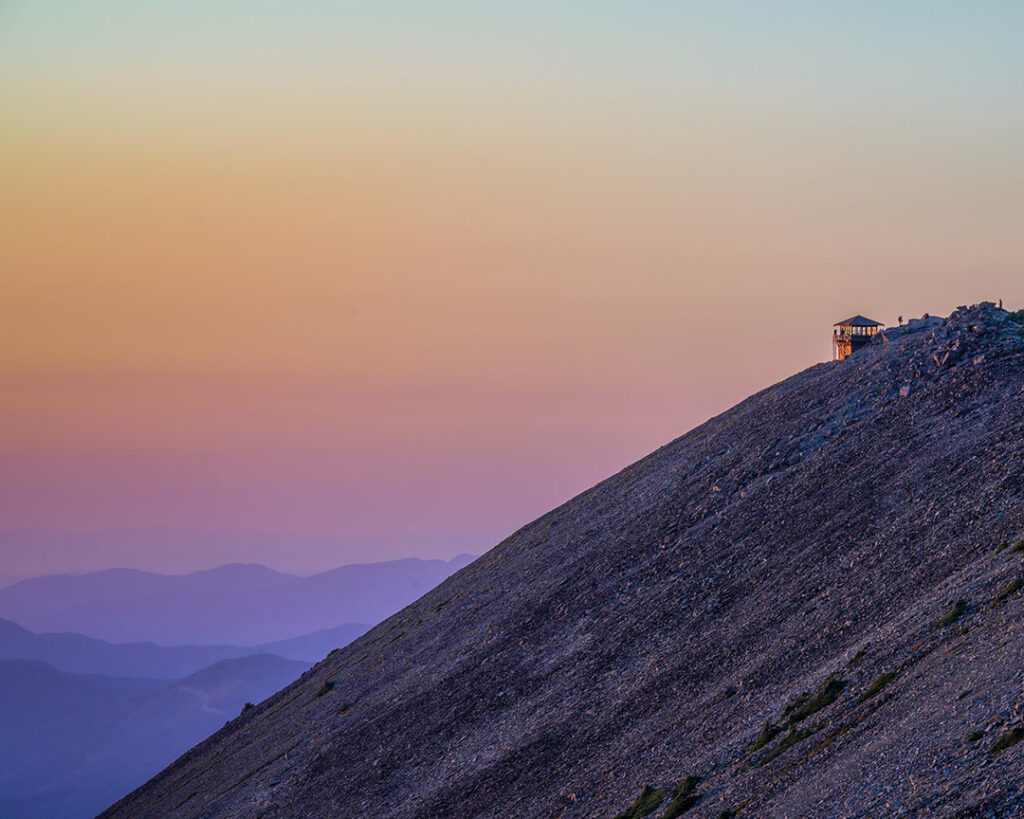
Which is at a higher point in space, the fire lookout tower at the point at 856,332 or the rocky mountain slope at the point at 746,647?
the fire lookout tower at the point at 856,332

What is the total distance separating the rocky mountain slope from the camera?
39.0 meters

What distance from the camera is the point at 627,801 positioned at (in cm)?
4628

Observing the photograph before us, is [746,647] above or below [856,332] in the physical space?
below

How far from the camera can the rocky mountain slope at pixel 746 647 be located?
39.0m

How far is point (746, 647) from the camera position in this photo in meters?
55.4

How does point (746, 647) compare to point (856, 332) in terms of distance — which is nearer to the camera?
point (746, 647)

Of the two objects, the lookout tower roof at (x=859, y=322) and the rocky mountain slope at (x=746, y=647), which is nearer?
the rocky mountain slope at (x=746, y=647)

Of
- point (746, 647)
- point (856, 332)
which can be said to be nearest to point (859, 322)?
point (856, 332)

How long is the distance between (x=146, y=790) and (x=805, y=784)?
91431 mm

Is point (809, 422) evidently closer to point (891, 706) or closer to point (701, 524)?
point (701, 524)

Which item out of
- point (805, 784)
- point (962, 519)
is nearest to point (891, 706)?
point (805, 784)

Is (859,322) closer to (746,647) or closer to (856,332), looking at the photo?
(856,332)

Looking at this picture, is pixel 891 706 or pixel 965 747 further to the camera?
Answer: pixel 891 706

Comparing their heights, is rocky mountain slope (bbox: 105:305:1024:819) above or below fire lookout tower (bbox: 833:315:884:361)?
below
